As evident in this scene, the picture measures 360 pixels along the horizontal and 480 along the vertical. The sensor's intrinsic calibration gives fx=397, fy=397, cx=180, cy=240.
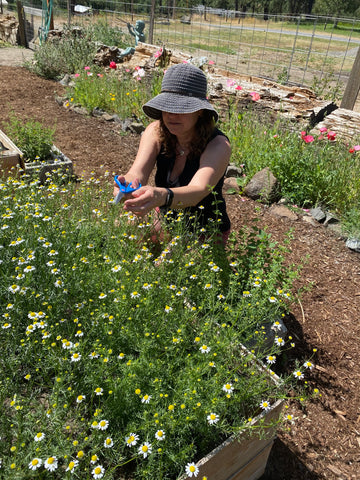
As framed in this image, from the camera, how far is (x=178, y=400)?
1.64 metres

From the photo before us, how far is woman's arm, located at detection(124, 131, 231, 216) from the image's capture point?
84.6 inches

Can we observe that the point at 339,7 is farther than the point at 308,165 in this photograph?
Yes

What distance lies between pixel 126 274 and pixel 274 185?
2.98 metres

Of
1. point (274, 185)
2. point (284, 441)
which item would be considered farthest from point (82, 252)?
point (274, 185)

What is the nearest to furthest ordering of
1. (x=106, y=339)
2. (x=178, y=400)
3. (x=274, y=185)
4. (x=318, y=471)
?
(x=178, y=400) → (x=106, y=339) → (x=318, y=471) → (x=274, y=185)

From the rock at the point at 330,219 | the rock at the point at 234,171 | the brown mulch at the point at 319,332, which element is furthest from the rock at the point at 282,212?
the rock at the point at 234,171

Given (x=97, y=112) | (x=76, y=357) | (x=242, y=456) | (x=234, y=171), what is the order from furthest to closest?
1. (x=97, y=112)
2. (x=234, y=171)
3. (x=242, y=456)
4. (x=76, y=357)

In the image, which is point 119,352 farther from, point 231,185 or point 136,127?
point 136,127

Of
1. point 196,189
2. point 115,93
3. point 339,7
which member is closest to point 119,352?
point 196,189

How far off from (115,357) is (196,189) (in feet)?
3.68

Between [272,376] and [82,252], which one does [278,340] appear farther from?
[82,252]

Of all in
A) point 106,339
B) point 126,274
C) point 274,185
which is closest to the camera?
point 106,339

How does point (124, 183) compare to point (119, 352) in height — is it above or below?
above

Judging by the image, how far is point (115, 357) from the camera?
188 cm
